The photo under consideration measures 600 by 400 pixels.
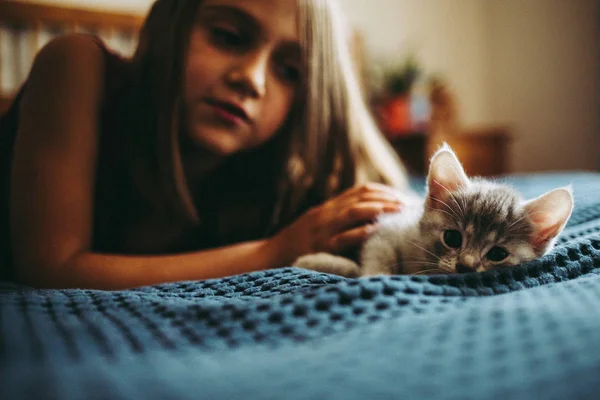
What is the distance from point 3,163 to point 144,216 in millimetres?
276

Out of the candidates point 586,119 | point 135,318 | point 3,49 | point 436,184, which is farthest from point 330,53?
point 586,119

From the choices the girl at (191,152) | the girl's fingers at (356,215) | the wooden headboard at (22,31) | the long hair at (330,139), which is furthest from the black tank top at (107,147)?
the wooden headboard at (22,31)

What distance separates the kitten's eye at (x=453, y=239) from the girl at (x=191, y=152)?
A: 14 centimetres

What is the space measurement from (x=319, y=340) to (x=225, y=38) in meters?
0.68

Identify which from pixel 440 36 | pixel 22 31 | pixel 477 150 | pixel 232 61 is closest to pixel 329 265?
pixel 232 61

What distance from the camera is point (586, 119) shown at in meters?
3.08

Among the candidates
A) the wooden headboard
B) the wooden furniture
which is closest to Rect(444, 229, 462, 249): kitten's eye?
the wooden headboard

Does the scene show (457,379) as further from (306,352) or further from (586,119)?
(586,119)

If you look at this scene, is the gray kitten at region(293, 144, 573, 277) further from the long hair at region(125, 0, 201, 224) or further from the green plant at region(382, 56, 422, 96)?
the green plant at region(382, 56, 422, 96)

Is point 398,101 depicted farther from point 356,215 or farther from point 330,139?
point 356,215

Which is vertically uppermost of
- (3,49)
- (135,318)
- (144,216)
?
(3,49)

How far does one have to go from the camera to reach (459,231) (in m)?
0.64

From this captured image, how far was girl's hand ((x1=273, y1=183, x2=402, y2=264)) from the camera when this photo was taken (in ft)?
2.40

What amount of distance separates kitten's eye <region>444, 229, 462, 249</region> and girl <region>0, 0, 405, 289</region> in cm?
14
